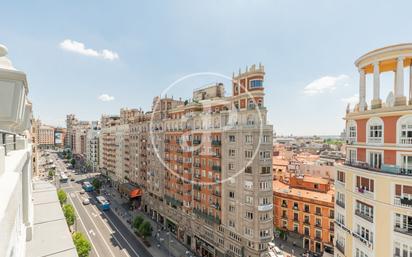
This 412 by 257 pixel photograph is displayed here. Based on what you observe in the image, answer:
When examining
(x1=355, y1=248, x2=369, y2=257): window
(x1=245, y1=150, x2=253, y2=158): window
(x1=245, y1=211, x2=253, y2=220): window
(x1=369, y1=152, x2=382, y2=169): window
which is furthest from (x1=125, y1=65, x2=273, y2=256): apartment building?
(x1=369, y1=152, x2=382, y2=169): window

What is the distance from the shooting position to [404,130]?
1769cm

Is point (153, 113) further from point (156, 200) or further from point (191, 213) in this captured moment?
point (191, 213)

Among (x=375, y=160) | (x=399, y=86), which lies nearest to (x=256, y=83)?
(x=399, y=86)

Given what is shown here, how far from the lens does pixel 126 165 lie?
73312 mm

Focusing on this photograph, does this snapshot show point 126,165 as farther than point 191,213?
Yes

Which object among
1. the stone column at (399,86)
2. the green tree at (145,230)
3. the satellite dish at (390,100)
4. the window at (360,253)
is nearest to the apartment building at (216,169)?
the green tree at (145,230)

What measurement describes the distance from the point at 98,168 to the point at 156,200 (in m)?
71.3

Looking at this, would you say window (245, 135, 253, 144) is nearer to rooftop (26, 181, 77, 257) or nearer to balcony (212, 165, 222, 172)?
balcony (212, 165, 222, 172)

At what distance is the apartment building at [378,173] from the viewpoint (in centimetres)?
1700

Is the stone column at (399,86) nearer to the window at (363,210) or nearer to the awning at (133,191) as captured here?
the window at (363,210)

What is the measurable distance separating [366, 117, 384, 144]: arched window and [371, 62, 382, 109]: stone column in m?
1.83

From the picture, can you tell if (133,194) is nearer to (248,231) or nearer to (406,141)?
(248,231)

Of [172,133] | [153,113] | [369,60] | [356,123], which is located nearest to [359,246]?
[356,123]

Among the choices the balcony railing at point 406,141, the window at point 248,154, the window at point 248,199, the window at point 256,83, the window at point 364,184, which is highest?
the window at point 256,83
